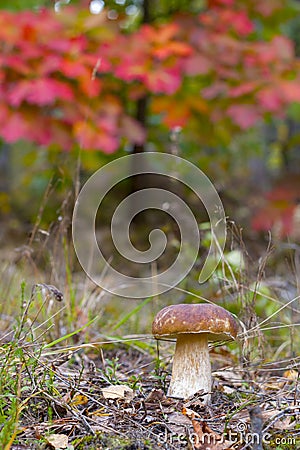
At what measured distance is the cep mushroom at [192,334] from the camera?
1.51 meters

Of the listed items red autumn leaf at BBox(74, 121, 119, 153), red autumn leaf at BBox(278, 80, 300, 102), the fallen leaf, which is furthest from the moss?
red autumn leaf at BBox(278, 80, 300, 102)

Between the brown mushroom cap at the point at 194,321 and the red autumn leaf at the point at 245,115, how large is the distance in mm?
2353

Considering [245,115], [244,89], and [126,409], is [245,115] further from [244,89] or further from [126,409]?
[126,409]

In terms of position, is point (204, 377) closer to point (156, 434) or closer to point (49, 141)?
point (156, 434)

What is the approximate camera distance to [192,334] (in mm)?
1629

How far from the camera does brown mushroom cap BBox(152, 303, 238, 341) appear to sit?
1507 mm

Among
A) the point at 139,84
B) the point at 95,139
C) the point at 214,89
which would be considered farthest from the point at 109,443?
the point at 139,84

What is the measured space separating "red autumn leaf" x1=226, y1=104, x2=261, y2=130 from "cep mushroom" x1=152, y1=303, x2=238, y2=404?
2279 mm

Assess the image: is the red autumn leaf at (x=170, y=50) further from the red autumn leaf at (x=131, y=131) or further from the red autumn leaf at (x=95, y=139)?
the red autumn leaf at (x=95, y=139)

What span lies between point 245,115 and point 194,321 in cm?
248

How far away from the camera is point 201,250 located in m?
3.12

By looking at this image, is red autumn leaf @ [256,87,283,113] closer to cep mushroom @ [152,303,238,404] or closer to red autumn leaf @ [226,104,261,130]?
red autumn leaf @ [226,104,261,130]

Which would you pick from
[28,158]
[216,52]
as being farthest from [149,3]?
[28,158]

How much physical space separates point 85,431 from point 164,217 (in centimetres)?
367
